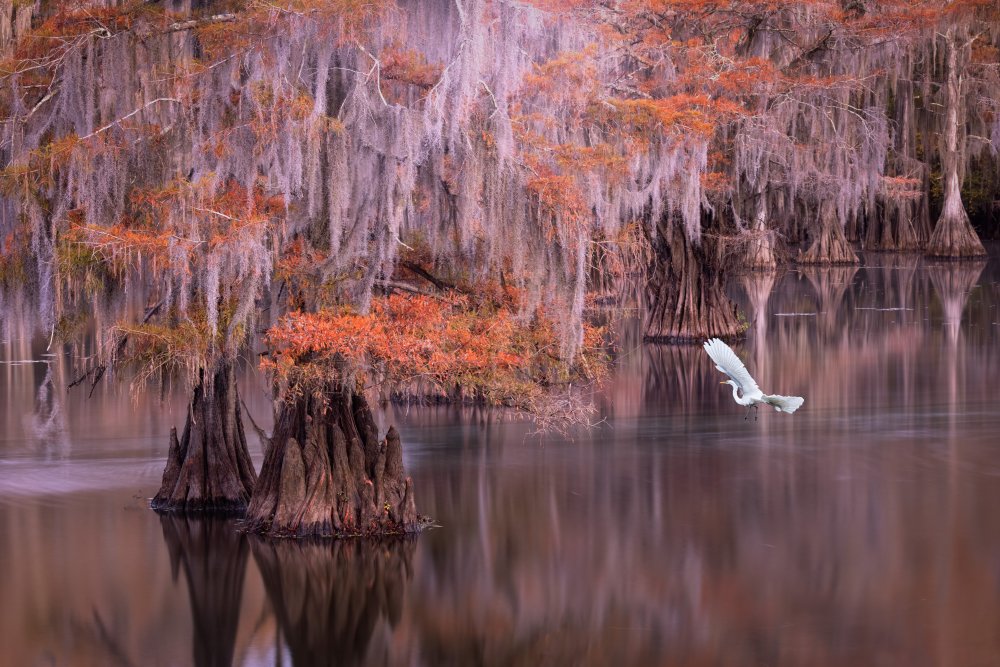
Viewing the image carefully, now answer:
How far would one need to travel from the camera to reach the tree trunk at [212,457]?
39.9ft

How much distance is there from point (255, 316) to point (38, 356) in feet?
47.1

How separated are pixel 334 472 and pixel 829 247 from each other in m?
31.8

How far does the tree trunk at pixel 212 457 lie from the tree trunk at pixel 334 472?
0.74 meters

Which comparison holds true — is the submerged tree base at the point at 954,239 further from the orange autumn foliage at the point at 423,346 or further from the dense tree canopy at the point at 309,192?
the orange autumn foliage at the point at 423,346

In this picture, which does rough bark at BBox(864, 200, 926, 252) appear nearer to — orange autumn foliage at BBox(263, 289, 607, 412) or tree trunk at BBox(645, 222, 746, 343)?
tree trunk at BBox(645, 222, 746, 343)

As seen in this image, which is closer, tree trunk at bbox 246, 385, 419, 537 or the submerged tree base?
tree trunk at bbox 246, 385, 419, 537

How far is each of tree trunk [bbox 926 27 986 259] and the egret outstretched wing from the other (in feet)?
88.7

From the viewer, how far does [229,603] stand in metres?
10.9

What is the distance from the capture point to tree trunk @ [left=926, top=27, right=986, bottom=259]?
3825 centimetres

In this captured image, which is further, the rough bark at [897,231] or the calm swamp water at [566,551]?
the rough bark at [897,231]

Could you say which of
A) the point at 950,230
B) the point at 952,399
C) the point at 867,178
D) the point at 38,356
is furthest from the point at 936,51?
the point at 38,356

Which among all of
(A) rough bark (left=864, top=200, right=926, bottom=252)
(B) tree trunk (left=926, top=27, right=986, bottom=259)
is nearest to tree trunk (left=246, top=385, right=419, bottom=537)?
(B) tree trunk (left=926, top=27, right=986, bottom=259)

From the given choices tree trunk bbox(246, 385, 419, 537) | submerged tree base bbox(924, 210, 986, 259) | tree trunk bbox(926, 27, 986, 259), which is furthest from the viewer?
submerged tree base bbox(924, 210, 986, 259)

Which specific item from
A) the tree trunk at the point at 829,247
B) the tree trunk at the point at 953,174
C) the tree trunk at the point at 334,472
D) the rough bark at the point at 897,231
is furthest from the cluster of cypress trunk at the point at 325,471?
the rough bark at the point at 897,231
